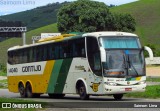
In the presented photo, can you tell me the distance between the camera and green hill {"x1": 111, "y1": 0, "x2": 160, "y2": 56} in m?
105

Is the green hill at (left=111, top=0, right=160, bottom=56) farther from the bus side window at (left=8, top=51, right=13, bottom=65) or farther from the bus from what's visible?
the bus

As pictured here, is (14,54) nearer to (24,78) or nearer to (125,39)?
(24,78)

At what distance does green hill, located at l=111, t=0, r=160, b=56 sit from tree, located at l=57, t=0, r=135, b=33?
1535cm

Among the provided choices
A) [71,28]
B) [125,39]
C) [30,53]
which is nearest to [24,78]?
[30,53]

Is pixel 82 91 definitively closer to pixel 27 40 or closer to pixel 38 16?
pixel 27 40

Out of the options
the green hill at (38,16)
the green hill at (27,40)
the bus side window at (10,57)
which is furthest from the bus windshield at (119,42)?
the green hill at (38,16)

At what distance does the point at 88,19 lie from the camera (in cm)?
8156

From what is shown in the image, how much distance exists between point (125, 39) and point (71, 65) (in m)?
3.15

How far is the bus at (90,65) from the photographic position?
21.6 meters

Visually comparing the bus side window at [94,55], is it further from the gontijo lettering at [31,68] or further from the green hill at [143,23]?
the green hill at [143,23]

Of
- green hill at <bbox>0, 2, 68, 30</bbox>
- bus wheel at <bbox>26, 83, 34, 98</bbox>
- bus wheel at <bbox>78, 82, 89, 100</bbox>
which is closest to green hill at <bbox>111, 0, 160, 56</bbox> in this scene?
green hill at <bbox>0, 2, 68, 30</bbox>

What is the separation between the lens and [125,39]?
2275cm

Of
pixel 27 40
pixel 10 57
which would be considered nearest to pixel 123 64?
pixel 10 57

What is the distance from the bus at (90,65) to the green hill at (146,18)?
2856 inches
